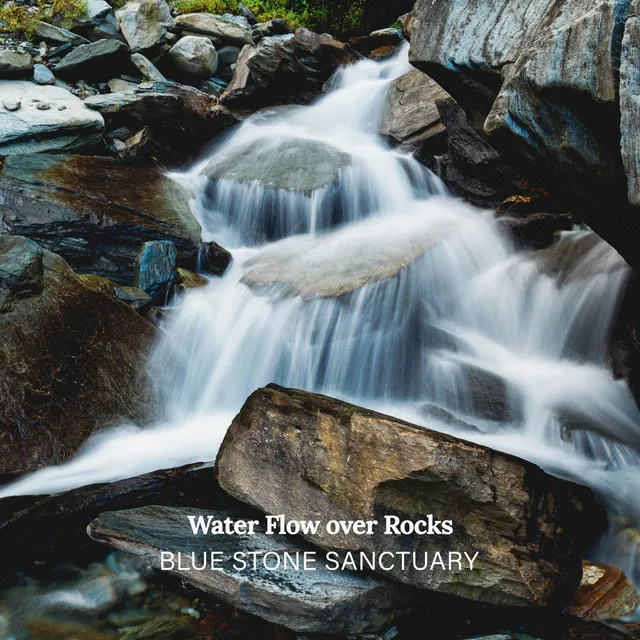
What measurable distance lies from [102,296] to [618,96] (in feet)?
15.1

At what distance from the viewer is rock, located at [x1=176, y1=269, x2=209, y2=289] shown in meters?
7.21

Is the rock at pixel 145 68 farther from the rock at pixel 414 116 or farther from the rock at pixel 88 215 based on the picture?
the rock at pixel 414 116

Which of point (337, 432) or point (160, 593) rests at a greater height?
point (337, 432)

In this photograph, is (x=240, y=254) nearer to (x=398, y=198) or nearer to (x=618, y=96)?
(x=398, y=198)

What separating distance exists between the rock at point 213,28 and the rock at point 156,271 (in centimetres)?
890

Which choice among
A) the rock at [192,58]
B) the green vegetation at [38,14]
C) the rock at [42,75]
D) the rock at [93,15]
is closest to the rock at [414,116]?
the rock at [192,58]

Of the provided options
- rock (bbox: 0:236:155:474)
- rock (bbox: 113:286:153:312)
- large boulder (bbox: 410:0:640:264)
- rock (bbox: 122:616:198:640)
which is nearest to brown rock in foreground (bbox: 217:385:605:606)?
rock (bbox: 122:616:198:640)

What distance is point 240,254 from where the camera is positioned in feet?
27.7

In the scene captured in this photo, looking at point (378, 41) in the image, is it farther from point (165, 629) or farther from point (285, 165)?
point (165, 629)

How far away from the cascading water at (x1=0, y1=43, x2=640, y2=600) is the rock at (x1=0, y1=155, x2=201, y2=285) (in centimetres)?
91

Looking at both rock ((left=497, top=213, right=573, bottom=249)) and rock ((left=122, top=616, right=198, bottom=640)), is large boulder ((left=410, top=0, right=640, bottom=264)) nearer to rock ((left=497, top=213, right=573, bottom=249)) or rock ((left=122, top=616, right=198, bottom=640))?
rock ((left=497, top=213, right=573, bottom=249))

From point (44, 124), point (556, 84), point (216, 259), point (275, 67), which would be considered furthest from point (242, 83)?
point (556, 84)

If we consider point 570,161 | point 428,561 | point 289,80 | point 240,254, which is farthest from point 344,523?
point 289,80

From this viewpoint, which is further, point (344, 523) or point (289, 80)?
point (289, 80)
